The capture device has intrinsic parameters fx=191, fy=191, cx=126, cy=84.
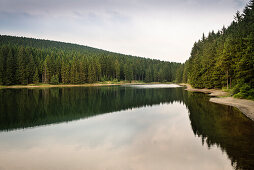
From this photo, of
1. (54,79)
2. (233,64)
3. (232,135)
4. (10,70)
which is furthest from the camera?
(54,79)

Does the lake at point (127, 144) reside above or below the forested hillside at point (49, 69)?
below

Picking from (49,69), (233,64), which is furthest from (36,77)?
(233,64)

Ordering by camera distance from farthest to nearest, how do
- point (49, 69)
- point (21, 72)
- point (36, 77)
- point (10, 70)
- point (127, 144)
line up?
point (49, 69) → point (36, 77) → point (21, 72) → point (10, 70) → point (127, 144)

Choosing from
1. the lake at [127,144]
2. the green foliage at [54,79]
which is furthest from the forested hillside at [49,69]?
the lake at [127,144]

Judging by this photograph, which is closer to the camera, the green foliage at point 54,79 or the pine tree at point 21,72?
the pine tree at point 21,72

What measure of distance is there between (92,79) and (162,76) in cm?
6836

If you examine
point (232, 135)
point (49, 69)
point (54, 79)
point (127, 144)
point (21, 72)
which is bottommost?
point (127, 144)

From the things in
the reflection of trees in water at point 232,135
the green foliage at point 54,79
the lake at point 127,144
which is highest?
the green foliage at point 54,79

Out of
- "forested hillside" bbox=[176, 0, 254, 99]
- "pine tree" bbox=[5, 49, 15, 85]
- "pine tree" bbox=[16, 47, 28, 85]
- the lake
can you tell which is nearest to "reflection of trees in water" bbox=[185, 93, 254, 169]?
the lake

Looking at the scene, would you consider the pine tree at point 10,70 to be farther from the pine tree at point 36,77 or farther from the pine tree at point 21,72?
the pine tree at point 36,77

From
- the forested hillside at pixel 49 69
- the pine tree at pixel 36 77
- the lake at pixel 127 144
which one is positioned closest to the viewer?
the lake at pixel 127 144

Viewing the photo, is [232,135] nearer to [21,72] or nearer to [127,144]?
[127,144]

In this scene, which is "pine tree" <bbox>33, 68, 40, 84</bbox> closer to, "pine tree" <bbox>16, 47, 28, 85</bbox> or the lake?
"pine tree" <bbox>16, 47, 28, 85</bbox>

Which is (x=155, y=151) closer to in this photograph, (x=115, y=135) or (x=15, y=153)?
(x=115, y=135)
